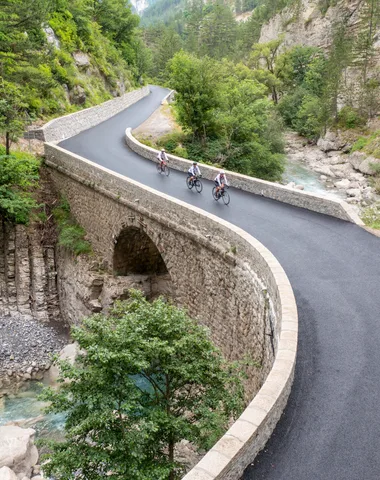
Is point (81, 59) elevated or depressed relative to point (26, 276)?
elevated

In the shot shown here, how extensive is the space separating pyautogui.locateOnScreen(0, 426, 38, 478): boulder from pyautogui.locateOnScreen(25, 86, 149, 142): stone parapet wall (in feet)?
59.6

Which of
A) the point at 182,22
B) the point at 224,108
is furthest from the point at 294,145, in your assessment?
the point at 182,22

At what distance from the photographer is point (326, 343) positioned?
825 cm

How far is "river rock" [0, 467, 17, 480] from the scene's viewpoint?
31.4 feet

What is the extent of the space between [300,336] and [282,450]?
2939 mm

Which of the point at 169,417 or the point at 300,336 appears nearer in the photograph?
the point at 169,417

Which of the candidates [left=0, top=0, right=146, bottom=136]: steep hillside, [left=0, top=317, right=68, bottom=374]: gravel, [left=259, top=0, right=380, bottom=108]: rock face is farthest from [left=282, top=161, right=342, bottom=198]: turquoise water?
[left=0, top=317, right=68, bottom=374]: gravel

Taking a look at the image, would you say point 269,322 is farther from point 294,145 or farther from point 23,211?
point 294,145

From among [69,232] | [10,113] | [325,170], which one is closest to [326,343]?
[69,232]

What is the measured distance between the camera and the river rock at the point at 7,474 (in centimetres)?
958

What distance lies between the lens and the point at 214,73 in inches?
1078

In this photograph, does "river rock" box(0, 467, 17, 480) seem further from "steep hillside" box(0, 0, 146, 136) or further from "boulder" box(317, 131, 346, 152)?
"boulder" box(317, 131, 346, 152)

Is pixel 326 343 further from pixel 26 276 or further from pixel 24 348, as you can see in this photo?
pixel 26 276

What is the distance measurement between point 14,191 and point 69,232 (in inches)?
133
